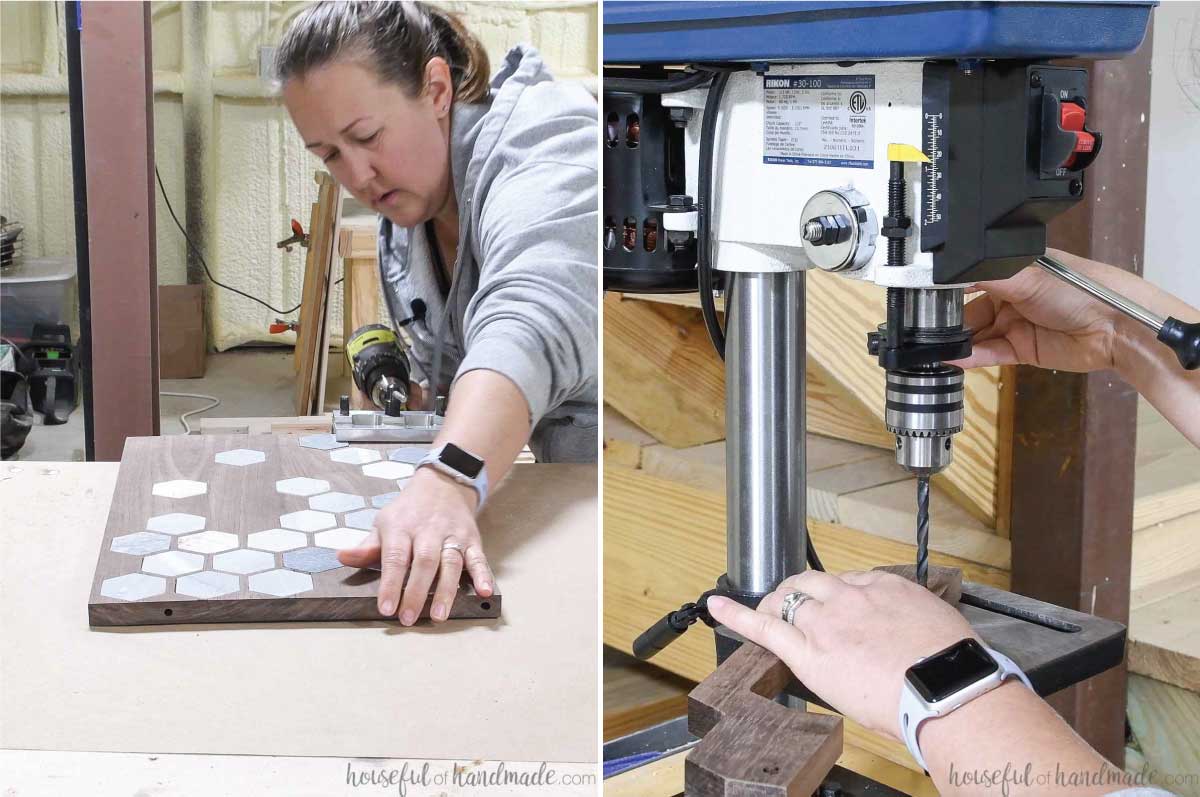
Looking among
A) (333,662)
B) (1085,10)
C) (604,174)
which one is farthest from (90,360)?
(1085,10)

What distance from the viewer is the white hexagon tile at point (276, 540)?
789 mm

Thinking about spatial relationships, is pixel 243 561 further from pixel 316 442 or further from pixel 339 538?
pixel 316 442

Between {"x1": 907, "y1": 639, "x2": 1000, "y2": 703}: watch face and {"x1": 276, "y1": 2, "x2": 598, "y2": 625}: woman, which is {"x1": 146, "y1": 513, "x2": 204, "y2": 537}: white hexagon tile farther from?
{"x1": 907, "y1": 639, "x2": 1000, "y2": 703}: watch face

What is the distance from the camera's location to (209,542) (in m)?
0.80

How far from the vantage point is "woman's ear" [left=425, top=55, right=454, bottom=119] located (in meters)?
0.90

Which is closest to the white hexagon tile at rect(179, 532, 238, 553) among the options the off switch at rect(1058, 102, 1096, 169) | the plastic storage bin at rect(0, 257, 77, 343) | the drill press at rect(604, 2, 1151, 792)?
the plastic storage bin at rect(0, 257, 77, 343)

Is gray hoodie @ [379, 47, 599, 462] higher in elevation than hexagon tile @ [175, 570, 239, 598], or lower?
higher

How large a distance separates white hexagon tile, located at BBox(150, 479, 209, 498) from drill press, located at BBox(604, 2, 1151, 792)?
0.40m

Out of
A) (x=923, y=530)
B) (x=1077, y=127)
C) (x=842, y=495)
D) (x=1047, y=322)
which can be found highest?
(x=1077, y=127)

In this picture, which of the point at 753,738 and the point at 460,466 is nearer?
the point at 753,738

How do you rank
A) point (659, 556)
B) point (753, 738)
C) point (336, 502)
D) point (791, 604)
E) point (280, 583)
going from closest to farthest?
1. point (753, 738)
2. point (791, 604)
3. point (280, 583)
4. point (336, 502)
5. point (659, 556)

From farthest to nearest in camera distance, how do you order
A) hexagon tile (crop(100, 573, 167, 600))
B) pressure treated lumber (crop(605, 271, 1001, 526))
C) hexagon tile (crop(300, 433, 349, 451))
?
1. pressure treated lumber (crop(605, 271, 1001, 526))
2. hexagon tile (crop(300, 433, 349, 451))
3. hexagon tile (crop(100, 573, 167, 600))

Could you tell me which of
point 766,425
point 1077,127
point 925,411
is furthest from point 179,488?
point 1077,127

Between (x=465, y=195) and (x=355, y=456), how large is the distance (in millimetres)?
238
